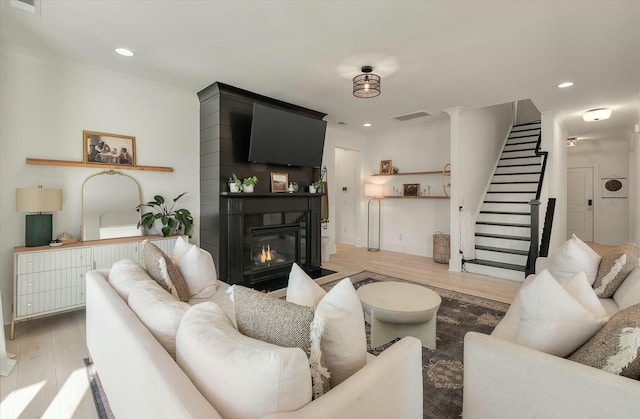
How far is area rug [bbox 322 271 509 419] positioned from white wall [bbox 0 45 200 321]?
267 centimetres

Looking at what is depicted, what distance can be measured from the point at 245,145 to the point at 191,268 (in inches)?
84.5

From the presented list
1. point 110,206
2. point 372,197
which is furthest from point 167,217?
point 372,197

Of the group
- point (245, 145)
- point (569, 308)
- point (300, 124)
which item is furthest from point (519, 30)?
point (245, 145)

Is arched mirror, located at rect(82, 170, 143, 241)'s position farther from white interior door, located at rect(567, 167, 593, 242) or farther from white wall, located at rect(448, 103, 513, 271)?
white interior door, located at rect(567, 167, 593, 242)

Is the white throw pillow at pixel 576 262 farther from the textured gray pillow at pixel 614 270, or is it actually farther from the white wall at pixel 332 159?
the white wall at pixel 332 159

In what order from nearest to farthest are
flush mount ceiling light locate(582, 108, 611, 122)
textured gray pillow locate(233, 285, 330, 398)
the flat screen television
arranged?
textured gray pillow locate(233, 285, 330, 398) < the flat screen television < flush mount ceiling light locate(582, 108, 611, 122)

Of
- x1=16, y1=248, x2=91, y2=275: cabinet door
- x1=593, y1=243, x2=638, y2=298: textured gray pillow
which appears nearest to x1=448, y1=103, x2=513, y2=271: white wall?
x1=593, y1=243, x2=638, y2=298: textured gray pillow

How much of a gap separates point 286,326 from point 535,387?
0.94 metres

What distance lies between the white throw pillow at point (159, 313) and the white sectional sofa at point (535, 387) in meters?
1.20

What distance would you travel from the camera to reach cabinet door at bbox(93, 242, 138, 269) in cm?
300

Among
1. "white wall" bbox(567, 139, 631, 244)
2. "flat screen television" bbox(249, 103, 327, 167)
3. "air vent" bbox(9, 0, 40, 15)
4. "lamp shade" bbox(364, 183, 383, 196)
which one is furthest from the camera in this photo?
"white wall" bbox(567, 139, 631, 244)

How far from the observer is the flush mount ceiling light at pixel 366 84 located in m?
3.15

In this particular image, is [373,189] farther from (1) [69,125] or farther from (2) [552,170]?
(1) [69,125]

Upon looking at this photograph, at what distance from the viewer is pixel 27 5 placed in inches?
85.6
